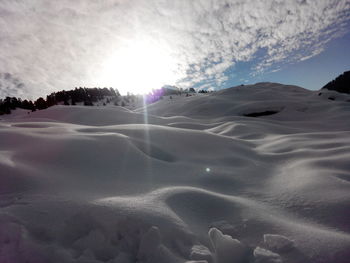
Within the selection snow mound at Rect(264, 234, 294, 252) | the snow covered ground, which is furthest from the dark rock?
snow mound at Rect(264, 234, 294, 252)

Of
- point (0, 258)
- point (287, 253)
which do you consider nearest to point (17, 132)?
point (0, 258)

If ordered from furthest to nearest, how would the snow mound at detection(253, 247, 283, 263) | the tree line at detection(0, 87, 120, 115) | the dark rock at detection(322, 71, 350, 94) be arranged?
the dark rock at detection(322, 71, 350, 94)
the tree line at detection(0, 87, 120, 115)
the snow mound at detection(253, 247, 283, 263)

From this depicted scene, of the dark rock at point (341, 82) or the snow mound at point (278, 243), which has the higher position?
the dark rock at point (341, 82)

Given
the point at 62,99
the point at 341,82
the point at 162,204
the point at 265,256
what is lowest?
the point at 265,256

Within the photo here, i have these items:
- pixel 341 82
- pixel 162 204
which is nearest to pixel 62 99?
pixel 162 204

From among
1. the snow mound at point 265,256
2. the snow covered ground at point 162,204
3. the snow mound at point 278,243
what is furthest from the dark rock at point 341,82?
the snow mound at point 265,256

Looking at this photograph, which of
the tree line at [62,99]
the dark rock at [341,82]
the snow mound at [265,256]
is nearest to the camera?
the snow mound at [265,256]

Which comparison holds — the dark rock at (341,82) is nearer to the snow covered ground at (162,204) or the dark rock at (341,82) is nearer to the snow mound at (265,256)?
the snow covered ground at (162,204)

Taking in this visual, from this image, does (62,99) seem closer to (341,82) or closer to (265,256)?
(265,256)

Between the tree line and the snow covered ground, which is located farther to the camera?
the tree line

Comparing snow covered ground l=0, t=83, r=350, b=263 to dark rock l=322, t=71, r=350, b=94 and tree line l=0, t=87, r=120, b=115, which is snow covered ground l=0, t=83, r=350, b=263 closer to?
tree line l=0, t=87, r=120, b=115

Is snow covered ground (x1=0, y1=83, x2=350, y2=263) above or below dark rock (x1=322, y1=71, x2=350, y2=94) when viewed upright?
below

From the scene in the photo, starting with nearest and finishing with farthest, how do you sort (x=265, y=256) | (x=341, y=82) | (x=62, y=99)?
(x=265, y=256) < (x=62, y=99) < (x=341, y=82)

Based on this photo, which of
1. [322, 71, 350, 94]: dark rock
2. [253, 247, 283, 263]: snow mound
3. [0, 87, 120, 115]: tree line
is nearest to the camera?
[253, 247, 283, 263]: snow mound
